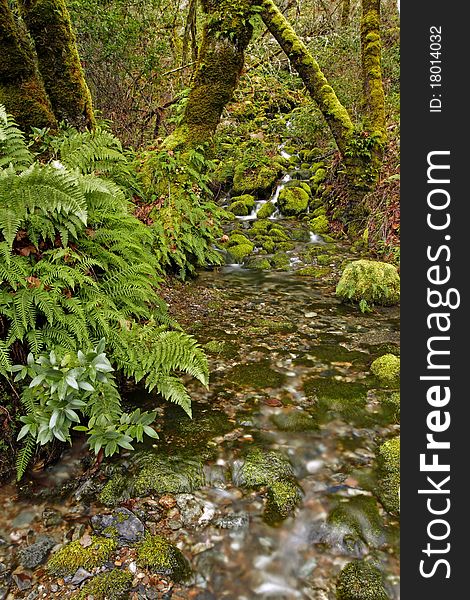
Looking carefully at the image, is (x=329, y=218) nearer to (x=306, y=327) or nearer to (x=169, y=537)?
(x=306, y=327)

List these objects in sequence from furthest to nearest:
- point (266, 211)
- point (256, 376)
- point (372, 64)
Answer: point (266, 211), point (372, 64), point (256, 376)

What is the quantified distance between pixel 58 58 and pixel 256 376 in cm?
512

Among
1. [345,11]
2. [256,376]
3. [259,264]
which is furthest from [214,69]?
[345,11]

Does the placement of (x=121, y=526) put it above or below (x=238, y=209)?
below

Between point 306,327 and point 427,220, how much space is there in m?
2.53

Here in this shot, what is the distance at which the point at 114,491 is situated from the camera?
283 cm

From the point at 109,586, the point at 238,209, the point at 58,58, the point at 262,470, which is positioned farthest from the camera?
the point at 238,209

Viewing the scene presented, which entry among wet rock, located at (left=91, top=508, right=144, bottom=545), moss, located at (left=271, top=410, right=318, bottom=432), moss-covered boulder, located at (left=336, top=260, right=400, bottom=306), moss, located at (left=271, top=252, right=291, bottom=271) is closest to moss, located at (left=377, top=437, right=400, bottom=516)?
moss, located at (left=271, top=410, right=318, bottom=432)

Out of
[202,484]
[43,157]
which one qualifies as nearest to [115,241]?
[43,157]

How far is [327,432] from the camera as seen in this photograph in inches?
136

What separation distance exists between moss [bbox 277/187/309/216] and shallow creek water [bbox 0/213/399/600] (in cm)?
659

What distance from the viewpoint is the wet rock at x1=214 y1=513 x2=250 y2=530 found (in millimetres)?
2693

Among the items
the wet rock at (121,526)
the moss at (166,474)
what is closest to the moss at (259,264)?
the moss at (166,474)

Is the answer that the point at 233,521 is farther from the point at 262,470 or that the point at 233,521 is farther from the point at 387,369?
the point at 387,369
